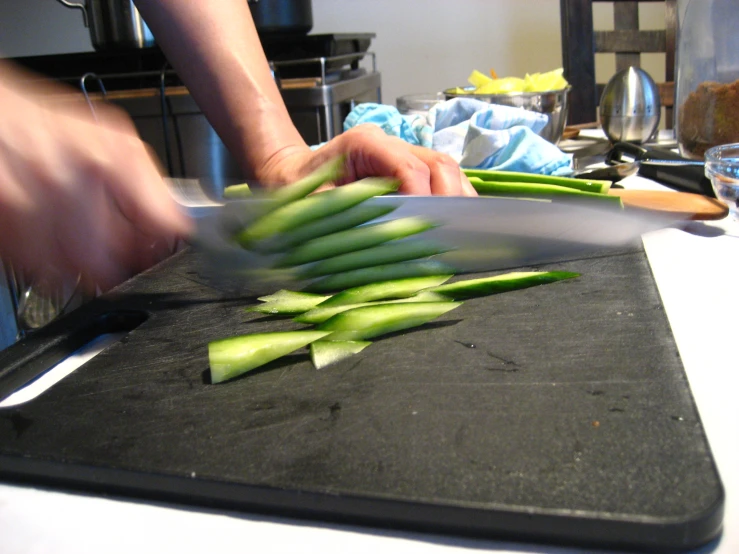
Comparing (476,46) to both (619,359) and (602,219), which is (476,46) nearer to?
(602,219)

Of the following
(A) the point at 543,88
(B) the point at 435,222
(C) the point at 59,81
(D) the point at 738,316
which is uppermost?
(C) the point at 59,81

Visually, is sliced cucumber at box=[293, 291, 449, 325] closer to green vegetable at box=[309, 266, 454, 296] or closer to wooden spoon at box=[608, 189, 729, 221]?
green vegetable at box=[309, 266, 454, 296]

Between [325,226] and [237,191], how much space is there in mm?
203

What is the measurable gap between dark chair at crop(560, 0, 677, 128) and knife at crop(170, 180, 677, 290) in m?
1.88

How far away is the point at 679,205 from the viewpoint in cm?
116

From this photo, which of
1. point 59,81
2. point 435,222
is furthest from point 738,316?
point 59,81

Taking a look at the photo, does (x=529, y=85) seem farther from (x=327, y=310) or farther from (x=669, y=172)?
(x=327, y=310)

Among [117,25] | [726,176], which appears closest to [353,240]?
[726,176]

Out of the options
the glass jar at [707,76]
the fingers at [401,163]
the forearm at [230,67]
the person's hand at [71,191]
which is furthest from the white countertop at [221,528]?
the glass jar at [707,76]

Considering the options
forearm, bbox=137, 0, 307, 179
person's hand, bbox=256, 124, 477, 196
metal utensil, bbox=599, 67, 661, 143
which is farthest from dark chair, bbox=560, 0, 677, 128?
person's hand, bbox=256, 124, 477, 196

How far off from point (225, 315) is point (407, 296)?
257 millimetres

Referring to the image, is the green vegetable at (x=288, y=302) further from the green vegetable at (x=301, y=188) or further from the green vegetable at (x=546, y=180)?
the green vegetable at (x=546, y=180)

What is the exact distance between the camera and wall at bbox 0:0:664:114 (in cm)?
348

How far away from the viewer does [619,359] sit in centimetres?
66
